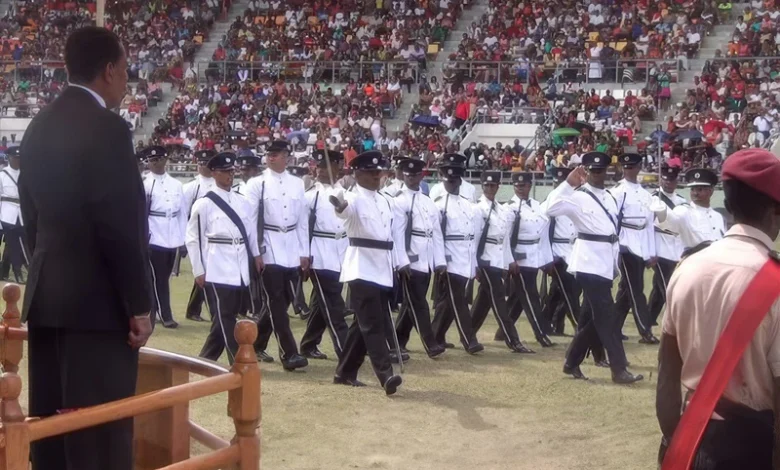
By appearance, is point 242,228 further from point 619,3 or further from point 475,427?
point 619,3

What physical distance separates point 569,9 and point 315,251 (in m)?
21.2

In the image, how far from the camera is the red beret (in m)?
3.43

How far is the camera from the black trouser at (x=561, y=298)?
12039 mm

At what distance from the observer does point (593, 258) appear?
32.2ft

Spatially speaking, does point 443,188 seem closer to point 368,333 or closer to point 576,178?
point 576,178

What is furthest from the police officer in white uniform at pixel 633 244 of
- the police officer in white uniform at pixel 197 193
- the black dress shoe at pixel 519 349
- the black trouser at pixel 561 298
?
the police officer in white uniform at pixel 197 193

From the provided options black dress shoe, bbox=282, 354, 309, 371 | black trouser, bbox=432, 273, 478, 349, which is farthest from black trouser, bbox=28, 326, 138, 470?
black trouser, bbox=432, 273, 478, 349

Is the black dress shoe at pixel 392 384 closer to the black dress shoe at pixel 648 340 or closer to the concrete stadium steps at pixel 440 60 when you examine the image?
the black dress shoe at pixel 648 340

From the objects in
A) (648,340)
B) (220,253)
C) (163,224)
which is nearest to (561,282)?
(648,340)

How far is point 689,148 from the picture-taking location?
862 inches

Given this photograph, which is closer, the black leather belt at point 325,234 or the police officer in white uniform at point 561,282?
the black leather belt at point 325,234

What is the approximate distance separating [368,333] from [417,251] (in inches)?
97.3

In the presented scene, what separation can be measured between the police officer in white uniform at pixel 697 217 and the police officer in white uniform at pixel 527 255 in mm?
1570

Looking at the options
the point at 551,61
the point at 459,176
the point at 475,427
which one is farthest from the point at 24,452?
the point at 551,61
